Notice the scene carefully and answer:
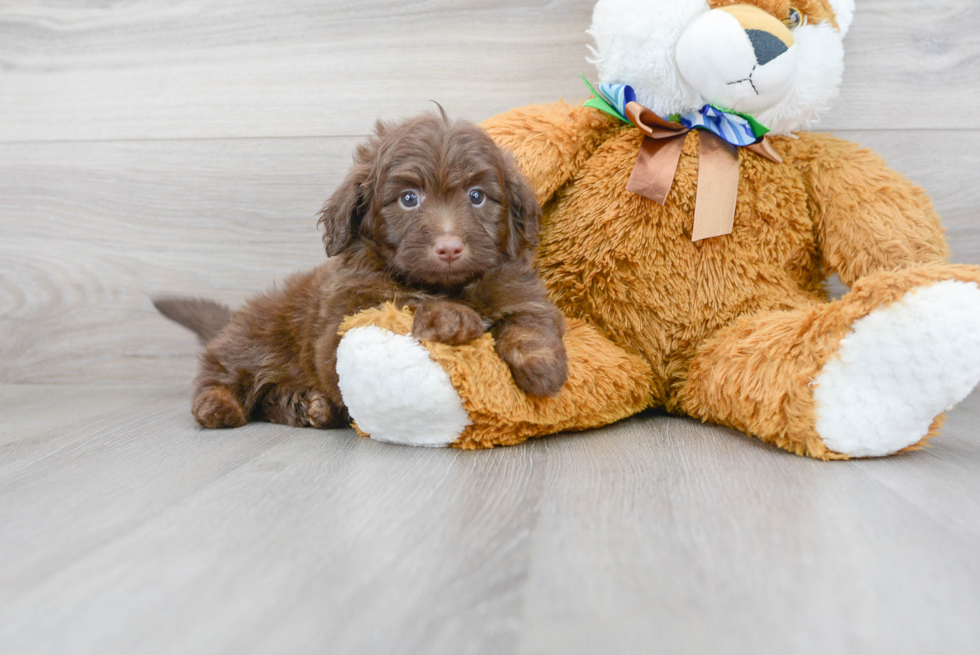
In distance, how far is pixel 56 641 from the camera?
2.52 feet

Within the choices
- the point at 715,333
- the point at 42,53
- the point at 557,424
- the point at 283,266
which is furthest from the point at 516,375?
the point at 42,53

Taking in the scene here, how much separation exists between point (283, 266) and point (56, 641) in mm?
1685

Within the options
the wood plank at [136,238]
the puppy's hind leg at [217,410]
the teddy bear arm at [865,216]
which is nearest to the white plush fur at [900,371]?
the teddy bear arm at [865,216]

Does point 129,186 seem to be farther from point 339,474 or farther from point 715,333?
point 715,333

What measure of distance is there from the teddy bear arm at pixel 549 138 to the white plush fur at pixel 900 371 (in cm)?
78

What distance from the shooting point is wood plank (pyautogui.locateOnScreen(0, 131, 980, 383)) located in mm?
2334

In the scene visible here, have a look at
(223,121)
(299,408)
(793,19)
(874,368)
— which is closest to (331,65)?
(223,121)

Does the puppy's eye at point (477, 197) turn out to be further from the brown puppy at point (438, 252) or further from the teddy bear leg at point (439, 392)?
the teddy bear leg at point (439, 392)

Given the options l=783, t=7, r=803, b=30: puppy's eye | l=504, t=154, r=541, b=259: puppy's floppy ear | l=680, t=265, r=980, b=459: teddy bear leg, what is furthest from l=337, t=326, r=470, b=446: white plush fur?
l=783, t=7, r=803, b=30: puppy's eye

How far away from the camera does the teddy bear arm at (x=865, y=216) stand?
1639 millimetres

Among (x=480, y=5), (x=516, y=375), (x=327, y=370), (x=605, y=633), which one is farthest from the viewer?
(x=480, y=5)

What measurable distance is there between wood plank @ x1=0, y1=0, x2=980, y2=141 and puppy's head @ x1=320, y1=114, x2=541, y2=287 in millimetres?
725

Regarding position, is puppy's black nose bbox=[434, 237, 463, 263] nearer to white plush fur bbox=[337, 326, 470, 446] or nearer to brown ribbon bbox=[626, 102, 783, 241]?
white plush fur bbox=[337, 326, 470, 446]

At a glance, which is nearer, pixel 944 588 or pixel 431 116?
pixel 944 588
